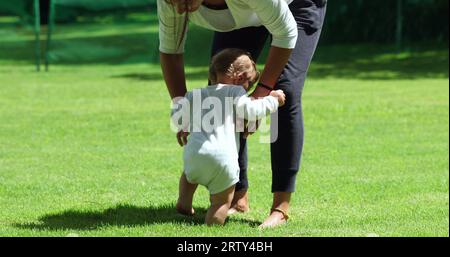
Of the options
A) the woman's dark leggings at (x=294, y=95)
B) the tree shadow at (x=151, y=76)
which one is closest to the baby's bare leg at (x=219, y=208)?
→ the woman's dark leggings at (x=294, y=95)

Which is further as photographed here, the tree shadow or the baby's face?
the tree shadow

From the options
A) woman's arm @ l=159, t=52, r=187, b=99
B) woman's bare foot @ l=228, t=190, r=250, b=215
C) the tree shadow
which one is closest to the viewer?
woman's arm @ l=159, t=52, r=187, b=99

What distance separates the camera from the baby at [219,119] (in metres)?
5.20

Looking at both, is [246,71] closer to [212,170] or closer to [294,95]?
[294,95]

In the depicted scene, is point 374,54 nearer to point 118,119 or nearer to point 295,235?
point 118,119

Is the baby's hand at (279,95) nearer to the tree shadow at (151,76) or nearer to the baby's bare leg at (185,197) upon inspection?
the baby's bare leg at (185,197)

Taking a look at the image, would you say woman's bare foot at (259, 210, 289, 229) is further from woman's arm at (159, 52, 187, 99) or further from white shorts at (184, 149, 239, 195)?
woman's arm at (159, 52, 187, 99)

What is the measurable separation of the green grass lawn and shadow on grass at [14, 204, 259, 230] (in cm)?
1

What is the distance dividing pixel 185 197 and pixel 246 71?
870 mm

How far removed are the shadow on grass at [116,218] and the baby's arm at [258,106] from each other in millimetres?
691

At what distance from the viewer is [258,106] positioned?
201 inches

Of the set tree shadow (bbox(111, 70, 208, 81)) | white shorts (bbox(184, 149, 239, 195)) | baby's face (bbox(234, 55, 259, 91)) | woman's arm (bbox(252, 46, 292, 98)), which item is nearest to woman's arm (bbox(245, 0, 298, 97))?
woman's arm (bbox(252, 46, 292, 98))

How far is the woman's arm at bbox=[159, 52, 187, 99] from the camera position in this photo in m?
5.51

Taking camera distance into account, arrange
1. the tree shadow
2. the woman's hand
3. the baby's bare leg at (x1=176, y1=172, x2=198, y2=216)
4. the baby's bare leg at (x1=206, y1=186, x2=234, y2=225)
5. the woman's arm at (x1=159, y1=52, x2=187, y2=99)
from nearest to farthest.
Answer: the woman's hand
the baby's bare leg at (x1=206, y1=186, x2=234, y2=225)
the woman's arm at (x1=159, y1=52, x2=187, y2=99)
the baby's bare leg at (x1=176, y1=172, x2=198, y2=216)
the tree shadow
